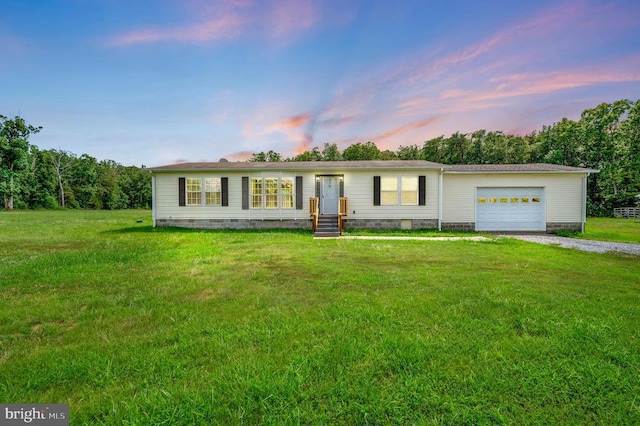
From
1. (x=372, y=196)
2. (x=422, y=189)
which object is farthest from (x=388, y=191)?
(x=422, y=189)

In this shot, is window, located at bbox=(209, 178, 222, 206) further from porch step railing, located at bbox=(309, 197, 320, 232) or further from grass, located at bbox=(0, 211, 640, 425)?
grass, located at bbox=(0, 211, 640, 425)

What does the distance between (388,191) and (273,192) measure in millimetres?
5769

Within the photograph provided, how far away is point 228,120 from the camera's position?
60.8 feet

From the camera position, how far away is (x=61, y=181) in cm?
4519

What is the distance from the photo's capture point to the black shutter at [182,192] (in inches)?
541

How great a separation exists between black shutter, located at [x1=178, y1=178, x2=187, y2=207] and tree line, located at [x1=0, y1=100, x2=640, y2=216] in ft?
91.1

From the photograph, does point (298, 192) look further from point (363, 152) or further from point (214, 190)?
point (363, 152)

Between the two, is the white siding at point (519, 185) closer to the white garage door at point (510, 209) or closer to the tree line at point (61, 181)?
the white garage door at point (510, 209)

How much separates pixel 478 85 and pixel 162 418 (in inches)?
700

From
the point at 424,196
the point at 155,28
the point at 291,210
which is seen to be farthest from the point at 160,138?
the point at 424,196

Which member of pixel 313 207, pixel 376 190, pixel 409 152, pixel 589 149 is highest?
pixel 409 152

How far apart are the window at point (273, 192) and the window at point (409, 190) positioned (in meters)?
5.52

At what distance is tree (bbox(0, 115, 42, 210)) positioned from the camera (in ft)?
95.2
